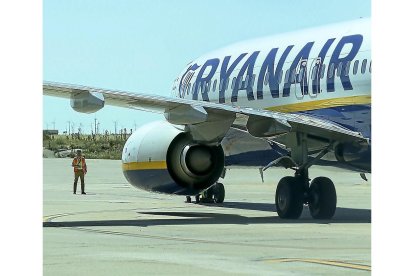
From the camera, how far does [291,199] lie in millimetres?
19250

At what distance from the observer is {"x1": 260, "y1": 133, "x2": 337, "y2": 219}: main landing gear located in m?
19.2

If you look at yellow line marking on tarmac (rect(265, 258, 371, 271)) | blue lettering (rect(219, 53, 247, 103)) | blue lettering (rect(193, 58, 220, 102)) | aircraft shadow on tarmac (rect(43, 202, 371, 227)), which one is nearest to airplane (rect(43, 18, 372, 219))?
blue lettering (rect(219, 53, 247, 103))

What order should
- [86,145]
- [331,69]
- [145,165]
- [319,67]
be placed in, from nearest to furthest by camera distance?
[331,69]
[319,67]
[145,165]
[86,145]

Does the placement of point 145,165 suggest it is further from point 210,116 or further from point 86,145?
point 86,145

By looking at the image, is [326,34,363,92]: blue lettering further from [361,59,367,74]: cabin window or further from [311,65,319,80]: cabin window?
[311,65,319,80]: cabin window

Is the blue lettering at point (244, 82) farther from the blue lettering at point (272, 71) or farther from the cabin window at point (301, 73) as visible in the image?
the cabin window at point (301, 73)

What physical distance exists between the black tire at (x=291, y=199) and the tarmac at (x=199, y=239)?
29 centimetres

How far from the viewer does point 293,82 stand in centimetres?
2012

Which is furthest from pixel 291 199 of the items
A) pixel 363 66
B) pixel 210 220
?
pixel 363 66

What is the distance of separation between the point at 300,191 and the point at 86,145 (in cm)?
6393

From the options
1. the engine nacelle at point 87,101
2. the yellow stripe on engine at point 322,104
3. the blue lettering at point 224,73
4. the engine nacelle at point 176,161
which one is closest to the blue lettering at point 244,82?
the blue lettering at point 224,73

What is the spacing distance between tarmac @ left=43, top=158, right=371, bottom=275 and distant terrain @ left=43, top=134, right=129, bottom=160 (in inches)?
1992
